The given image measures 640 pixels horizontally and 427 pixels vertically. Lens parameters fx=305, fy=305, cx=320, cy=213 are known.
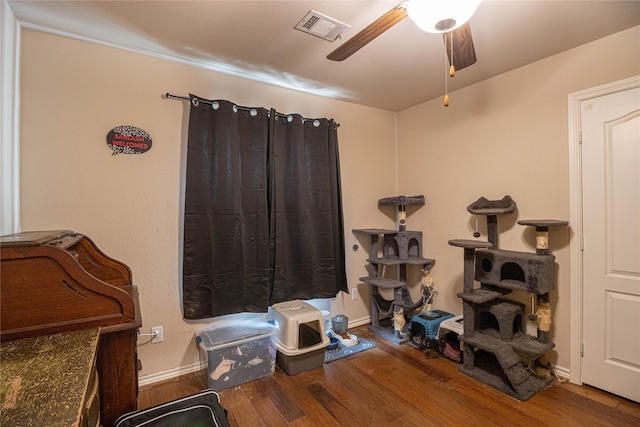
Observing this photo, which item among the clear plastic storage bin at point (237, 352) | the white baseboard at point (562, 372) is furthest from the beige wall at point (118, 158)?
the white baseboard at point (562, 372)

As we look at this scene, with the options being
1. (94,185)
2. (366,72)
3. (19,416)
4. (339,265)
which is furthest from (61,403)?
(366,72)

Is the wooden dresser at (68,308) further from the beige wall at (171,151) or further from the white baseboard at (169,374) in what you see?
the white baseboard at (169,374)

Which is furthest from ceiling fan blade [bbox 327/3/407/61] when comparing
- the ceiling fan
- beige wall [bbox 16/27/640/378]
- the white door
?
the white door

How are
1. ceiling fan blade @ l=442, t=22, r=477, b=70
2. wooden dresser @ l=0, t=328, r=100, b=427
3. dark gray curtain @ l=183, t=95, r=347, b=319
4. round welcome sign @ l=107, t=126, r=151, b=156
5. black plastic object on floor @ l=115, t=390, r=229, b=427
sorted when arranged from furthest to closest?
dark gray curtain @ l=183, t=95, r=347, b=319
round welcome sign @ l=107, t=126, r=151, b=156
ceiling fan blade @ l=442, t=22, r=477, b=70
black plastic object on floor @ l=115, t=390, r=229, b=427
wooden dresser @ l=0, t=328, r=100, b=427

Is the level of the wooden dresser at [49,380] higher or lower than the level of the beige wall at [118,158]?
lower

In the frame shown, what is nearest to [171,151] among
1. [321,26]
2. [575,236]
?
[321,26]

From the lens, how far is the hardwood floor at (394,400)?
1.85m

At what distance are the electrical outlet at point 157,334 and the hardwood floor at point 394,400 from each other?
0.32 m

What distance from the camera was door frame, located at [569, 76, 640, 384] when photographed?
85.0 inches

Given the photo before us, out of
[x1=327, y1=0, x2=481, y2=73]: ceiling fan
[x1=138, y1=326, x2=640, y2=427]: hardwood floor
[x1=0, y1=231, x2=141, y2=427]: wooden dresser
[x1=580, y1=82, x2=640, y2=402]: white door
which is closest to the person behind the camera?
[x1=0, y1=231, x2=141, y2=427]: wooden dresser

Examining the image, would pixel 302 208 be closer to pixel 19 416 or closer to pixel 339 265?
pixel 339 265

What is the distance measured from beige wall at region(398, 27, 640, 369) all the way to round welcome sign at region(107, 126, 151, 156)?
2.59 metres

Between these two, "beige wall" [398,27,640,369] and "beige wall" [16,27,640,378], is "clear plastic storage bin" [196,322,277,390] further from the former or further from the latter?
"beige wall" [398,27,640,369]

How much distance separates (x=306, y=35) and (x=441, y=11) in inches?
41.4
